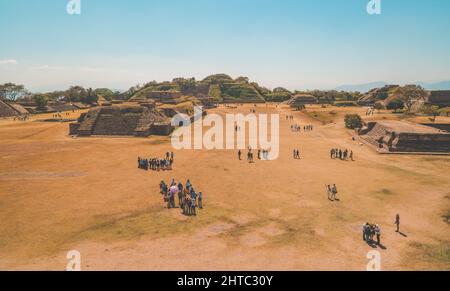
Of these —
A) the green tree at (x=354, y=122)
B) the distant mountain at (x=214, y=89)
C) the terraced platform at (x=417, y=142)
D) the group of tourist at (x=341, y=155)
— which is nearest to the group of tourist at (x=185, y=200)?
the group of tourist at (x=341, y=155)

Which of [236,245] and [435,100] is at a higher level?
[435,100]

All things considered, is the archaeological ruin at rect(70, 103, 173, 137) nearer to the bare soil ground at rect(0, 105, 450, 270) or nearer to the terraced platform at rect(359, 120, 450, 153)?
the bare soil ground at rect(0, 105, 450, 270)

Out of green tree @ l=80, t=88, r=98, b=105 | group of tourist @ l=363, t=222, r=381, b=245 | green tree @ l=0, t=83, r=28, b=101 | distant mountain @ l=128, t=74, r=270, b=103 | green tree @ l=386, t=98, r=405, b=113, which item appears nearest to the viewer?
group of tourist @ l=363, t=222, r=381, b=245

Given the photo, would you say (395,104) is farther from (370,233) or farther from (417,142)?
(370,233)

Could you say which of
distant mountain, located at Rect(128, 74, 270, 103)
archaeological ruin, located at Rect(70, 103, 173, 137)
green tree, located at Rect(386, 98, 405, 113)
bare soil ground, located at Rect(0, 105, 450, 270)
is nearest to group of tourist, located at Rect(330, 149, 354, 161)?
bare soil ground, located at Rect(0, 105, 450, 270)

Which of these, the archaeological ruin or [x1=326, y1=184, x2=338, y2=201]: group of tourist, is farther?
the archaeological ruin

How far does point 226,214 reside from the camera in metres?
14.7

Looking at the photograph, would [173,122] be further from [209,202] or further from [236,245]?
[236,245]

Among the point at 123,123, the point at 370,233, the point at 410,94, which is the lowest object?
the point at 370,233

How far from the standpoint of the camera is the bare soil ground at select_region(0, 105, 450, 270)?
10891 millimetres

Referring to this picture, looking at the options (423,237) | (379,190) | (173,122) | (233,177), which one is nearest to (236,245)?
(423,237)

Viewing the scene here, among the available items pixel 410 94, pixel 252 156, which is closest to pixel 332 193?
pixel 252 156
